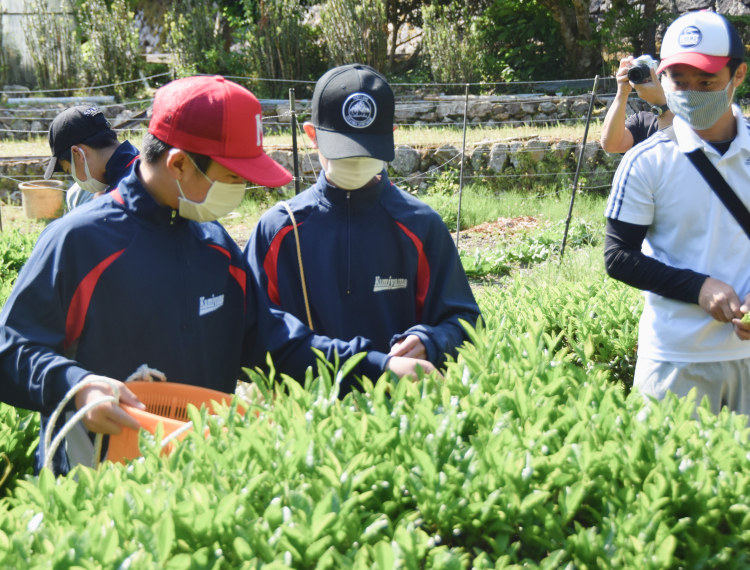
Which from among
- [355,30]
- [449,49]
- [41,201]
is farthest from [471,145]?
[41,201]

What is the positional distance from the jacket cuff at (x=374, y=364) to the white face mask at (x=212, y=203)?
0.63m

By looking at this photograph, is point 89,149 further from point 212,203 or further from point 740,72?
point 740,72

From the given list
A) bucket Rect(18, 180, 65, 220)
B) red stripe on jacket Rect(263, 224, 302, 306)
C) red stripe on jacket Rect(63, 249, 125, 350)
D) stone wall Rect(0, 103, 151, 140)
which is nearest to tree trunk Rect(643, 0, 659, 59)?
stone wall Rect(0, 103, 151, 140)

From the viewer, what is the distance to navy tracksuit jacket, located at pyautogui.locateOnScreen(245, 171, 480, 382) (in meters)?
2.51

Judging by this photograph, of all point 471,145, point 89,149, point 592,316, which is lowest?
point 592,316

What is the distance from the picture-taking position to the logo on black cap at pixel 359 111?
239 centimetres

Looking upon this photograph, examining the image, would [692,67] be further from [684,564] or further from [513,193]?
[513,193]

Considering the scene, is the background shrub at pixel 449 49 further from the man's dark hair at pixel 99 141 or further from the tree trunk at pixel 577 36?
the man's dark hair at pixel 99 141

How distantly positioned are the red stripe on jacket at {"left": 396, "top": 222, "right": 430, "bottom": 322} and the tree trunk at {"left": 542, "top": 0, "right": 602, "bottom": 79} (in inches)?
658

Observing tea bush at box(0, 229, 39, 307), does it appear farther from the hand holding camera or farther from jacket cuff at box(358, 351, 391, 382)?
the hand holding camera

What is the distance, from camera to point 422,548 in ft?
4.04

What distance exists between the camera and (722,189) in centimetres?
252

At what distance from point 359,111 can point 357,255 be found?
51 cm

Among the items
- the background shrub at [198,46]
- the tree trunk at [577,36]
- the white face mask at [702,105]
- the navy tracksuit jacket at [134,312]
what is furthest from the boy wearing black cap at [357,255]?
the tree trunk at [577,36]
